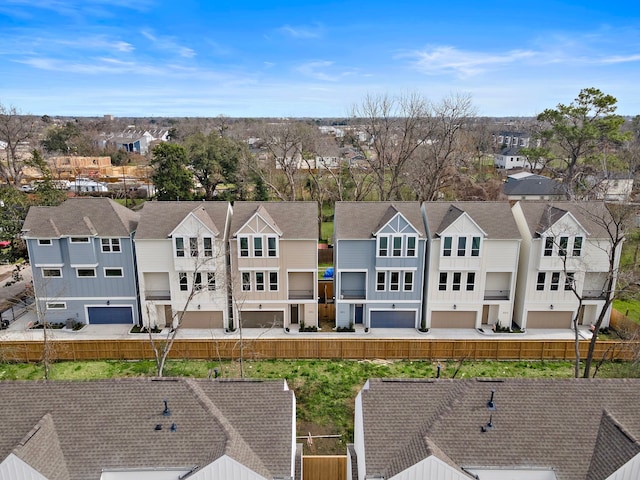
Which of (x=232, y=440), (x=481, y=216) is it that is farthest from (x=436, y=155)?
(x=232, y=440)

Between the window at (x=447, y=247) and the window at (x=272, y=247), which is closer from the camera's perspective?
the window at (x=272, y=247)

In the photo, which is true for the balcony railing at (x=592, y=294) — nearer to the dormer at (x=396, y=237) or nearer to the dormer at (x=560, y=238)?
the dormer at (x=560, y=238)

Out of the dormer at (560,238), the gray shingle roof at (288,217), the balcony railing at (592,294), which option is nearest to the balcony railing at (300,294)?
the gray shingle roof at (288,217)

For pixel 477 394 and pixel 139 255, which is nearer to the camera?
pixel 477 394

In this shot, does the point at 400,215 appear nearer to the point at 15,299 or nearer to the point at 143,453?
the point at 143,453

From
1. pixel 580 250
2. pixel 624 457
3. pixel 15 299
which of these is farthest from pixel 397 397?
pixel 15 299

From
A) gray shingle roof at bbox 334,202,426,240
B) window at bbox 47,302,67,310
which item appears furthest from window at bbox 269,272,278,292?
window at bbox 47,302,67,310

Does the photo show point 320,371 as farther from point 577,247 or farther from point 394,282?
point 577,247

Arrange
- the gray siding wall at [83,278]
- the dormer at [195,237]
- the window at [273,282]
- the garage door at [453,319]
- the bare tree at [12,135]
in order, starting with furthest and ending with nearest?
the bare tree at [12,135], the garage door at [453,319], the window at [273,282], the gray siding wall at [83,278], the dormer at [195,237]
